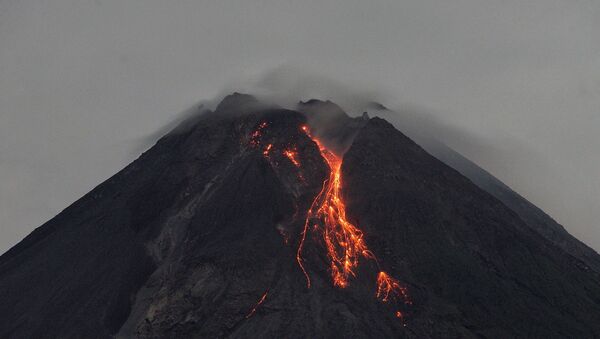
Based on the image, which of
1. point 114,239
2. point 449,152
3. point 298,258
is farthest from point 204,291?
point 449,152

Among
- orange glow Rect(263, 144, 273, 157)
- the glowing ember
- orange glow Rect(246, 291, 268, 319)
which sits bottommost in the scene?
orange glow Rect(246, 291, 268, 319)

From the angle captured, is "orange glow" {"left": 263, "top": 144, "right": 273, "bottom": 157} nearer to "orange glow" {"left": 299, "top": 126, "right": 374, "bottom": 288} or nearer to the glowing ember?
"orange glow" {"left": 299, "top": 126, "right": 374, "bottom": 288}

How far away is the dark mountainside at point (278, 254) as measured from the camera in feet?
245

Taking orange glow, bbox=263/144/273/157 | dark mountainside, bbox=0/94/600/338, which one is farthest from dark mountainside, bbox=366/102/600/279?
orange glow, bbox=263/144/273/157

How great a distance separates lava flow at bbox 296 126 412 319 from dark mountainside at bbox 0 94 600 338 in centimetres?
52

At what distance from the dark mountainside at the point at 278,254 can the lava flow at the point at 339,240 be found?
0.52 metres

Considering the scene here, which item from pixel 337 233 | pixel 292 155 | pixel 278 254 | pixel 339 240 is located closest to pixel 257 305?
pixel 278 254

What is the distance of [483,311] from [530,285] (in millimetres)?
10137

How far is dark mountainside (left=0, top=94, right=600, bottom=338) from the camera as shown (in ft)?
245

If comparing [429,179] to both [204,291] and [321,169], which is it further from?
[204,291]

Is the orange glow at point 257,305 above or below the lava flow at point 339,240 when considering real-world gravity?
below

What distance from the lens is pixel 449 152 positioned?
5231 inches

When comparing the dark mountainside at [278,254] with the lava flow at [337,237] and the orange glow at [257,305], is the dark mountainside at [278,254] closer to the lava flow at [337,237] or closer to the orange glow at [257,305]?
the orange glow at [257,305]

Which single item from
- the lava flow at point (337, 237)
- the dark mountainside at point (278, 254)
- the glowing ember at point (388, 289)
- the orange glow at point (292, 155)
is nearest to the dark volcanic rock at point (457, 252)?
the dark mountainside at point (278, 254)
